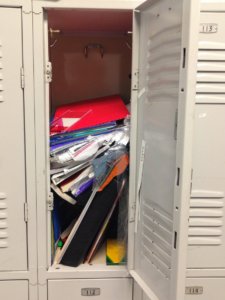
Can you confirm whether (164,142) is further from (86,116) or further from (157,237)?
(86,116)

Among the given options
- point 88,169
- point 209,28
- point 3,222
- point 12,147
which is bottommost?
point 3,222

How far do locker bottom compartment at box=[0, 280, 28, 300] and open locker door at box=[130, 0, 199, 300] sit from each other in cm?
44

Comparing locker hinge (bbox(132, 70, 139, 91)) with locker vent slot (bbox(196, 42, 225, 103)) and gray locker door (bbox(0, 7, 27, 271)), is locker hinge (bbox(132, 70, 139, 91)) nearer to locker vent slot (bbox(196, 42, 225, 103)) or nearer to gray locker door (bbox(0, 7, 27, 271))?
locker vent slot (bbox(196, 42, 225, 103))

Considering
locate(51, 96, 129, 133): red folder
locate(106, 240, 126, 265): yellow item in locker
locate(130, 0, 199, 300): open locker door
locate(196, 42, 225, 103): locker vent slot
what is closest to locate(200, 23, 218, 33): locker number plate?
locate(196, 42, 225, 103): locker vent slot

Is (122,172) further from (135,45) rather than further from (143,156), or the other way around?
(135,45)

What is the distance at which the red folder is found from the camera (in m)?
1.37

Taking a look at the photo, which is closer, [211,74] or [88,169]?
[211,74]

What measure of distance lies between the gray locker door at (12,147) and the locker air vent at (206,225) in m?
0.65

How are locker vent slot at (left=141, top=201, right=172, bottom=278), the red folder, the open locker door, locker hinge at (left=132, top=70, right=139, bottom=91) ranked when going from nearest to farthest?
the open locker door, locker vent slot at (left=141, top=201, right=172, bottom=278), locker hinge at (left=132, top=70, right=139, bottom=91), the red folder

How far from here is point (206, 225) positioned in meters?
1.24

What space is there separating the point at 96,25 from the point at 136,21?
1.19 ft

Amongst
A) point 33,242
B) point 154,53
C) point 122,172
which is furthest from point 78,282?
point 154,53

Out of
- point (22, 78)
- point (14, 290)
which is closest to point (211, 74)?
point (22, 78)

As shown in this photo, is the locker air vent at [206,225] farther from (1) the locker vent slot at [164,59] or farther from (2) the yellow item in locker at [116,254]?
(1) the locker vent slot at [164,59]
